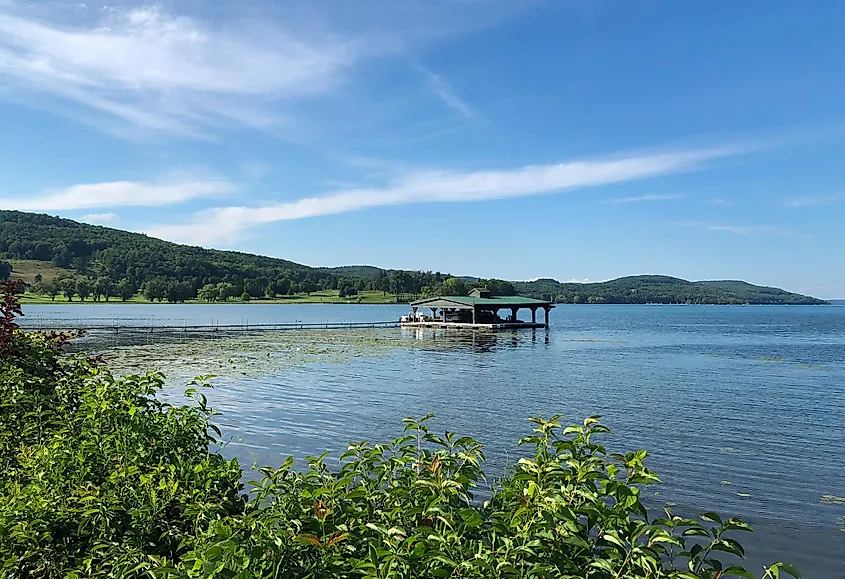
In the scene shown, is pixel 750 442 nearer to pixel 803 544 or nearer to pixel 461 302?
pixel 803 544

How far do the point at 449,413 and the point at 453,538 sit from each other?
1928cm

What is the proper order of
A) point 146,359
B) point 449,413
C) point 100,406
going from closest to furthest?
point 100,406
point 449,413
point 146,359

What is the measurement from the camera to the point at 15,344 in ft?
23.7

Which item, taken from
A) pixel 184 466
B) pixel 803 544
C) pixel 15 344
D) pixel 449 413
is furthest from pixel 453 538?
pixel 449 413

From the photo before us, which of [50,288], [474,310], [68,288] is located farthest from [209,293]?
[474,310]

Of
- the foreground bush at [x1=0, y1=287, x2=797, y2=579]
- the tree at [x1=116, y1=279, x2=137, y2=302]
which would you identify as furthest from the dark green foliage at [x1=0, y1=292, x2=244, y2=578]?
the tree at [x1=116, y1=279, x2=137, y2=302]

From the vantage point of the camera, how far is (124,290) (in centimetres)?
15462

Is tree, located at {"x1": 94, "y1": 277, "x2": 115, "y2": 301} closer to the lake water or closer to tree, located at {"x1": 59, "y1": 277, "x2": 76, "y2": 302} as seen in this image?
tree, located at {"x1": 59, "y1": 277, "x2": 76, "y2": 302}

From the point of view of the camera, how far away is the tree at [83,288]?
142925mm

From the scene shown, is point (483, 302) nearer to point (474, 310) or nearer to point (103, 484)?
point (474, 310)

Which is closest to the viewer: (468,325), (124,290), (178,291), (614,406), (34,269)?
(614,406)

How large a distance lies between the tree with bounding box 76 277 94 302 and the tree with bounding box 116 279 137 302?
25.0 feet

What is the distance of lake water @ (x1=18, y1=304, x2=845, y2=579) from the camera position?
41.5 feet

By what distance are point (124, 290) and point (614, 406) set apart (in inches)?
6068
